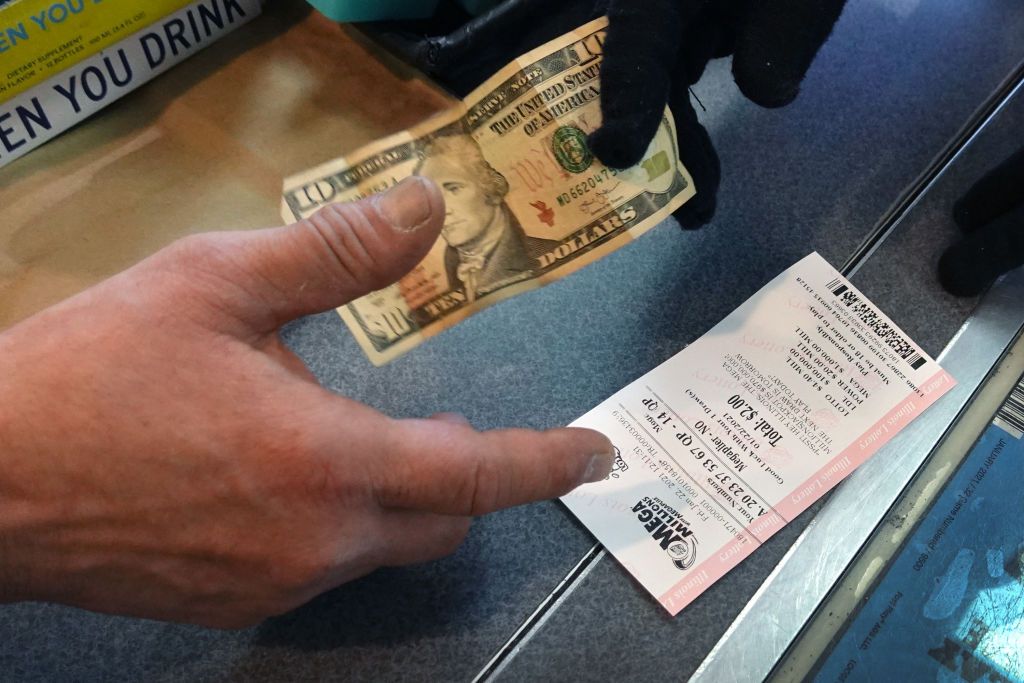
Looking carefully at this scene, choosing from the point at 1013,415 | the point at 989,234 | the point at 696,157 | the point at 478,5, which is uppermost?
the point at 478,5

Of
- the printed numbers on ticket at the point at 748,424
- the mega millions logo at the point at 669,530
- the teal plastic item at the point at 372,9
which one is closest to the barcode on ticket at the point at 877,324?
the printed numbers on ticket at the point at 748,424

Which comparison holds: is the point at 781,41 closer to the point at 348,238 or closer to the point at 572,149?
the point at 572,149

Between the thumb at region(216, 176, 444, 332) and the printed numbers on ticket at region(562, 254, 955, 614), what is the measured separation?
0.82 ft

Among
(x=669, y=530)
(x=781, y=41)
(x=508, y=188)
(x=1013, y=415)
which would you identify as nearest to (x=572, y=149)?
(x=508, y=188)

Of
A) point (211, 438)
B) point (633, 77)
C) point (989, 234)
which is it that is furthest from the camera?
point (989, 234)

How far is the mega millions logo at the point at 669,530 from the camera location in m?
0.56

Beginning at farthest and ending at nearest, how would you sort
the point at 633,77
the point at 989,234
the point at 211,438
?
the point at 989,234, the point at 633,77, the point at 211,438

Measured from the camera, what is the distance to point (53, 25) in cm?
64

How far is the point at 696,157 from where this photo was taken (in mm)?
598

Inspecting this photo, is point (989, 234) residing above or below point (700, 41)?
below

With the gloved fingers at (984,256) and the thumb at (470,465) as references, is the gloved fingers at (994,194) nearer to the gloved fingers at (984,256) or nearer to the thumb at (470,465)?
the gloved fingers at (984,256)

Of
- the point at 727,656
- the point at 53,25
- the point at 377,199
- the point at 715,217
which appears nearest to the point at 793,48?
the point at 715,217

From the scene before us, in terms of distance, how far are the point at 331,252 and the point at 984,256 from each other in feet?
1.86

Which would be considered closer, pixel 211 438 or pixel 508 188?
pixel 211 438
